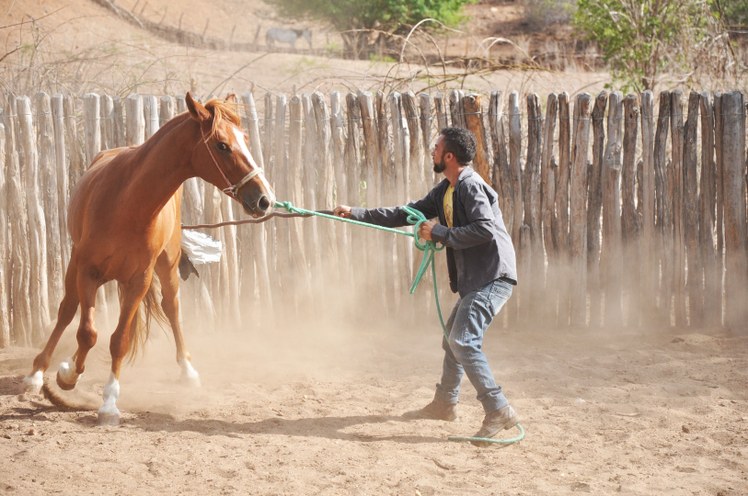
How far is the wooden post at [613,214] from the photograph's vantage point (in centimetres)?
722

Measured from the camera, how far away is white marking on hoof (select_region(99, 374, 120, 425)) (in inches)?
200

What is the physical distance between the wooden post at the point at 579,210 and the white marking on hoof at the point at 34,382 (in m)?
4.44

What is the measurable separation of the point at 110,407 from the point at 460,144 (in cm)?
263

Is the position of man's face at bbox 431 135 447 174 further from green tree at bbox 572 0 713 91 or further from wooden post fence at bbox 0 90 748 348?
green tree at bbox 572 0 713 91

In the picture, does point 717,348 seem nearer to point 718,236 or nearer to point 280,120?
point 718,236

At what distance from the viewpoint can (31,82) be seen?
8.95 metres

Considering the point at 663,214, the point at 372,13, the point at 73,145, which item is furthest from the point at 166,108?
the point at 372,13

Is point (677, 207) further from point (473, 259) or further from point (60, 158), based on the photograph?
point (60, 158)

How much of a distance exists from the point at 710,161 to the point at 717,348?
1.61m

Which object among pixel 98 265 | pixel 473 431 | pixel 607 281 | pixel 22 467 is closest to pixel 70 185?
pixel 98 265

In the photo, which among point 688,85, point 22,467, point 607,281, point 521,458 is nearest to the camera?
point 22,467

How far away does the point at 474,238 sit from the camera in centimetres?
476

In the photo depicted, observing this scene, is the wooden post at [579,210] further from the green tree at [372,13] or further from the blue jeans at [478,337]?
the green tree at [372,13]

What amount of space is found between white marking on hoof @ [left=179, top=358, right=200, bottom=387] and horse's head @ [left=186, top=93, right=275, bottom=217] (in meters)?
1.79
